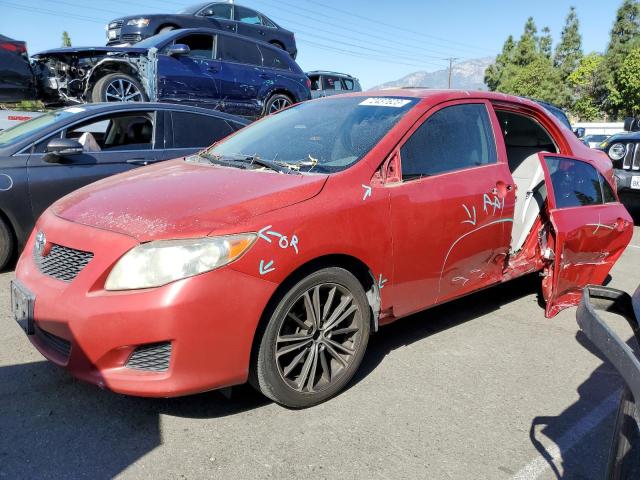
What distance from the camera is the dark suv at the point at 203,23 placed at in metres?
10.3

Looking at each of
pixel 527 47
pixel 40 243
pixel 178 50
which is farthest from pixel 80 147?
pixel 527 47

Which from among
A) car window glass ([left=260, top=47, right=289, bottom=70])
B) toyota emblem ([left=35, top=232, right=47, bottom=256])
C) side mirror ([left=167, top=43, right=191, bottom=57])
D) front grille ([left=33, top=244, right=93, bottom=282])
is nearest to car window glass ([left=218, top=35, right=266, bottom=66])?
car window glass ([left=260, top=47, right=289, bottom=70])

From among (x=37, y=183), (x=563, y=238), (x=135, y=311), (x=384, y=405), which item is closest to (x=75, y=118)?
(x=37, y=183)

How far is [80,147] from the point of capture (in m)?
4.65

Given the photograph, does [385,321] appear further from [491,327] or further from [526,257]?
[526,257]

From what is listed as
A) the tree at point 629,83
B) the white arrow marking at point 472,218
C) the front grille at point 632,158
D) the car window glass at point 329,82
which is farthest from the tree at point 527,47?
the white arrow marking at point 472,218

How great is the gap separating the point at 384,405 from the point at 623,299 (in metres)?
1.33

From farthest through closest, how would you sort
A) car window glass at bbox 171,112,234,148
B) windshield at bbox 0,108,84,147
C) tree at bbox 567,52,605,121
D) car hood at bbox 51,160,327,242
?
tree at bbox 567,52,605,121, car window glass at bbox 171,112,234,148, windshield at bbox 0,108,84,147, car hood at bbox 51,160,327,242

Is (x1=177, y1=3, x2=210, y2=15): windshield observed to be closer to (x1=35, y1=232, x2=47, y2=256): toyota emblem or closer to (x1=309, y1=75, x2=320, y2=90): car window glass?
(x1=309, y1=75, x2=320, y2=90): car window glass

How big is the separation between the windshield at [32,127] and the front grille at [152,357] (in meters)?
3.29

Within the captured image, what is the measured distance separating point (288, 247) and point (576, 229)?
2676 mm

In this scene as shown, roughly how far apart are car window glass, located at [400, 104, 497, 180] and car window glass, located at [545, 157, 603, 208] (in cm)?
70

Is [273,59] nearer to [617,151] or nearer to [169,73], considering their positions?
[169,73]

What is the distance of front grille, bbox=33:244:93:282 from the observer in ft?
8.24
